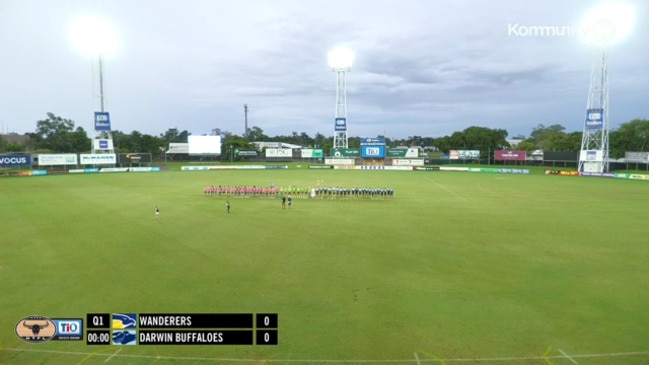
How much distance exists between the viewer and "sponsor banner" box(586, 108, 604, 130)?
66.4 metres

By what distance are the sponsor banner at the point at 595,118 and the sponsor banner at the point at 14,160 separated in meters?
97.2

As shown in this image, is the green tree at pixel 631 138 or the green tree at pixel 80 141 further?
the green tree at pixel 80 141

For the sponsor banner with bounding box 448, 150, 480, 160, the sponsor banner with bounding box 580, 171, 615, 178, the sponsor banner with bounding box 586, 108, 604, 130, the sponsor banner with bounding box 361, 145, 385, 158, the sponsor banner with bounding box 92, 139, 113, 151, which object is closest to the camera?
the sponsor banner with bounding box 586, 108, 604, 130

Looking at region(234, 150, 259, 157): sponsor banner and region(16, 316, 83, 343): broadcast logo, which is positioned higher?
region(234, 150, 259, 157): sponsor banner

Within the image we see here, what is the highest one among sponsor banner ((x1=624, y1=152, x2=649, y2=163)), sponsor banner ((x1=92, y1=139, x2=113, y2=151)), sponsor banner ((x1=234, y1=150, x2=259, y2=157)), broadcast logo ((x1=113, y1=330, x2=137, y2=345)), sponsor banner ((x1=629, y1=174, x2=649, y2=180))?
sponsor banner ((x1=92, y1=139, x2=113, y2=151))

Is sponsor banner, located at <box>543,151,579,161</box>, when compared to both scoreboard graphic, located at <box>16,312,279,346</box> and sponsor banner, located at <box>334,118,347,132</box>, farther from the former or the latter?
scoreboard graphic, located at <box>16,312,279,346</box>

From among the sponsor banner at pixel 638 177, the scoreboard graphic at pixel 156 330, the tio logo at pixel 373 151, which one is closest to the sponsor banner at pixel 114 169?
the tio logo at pixel 373 151

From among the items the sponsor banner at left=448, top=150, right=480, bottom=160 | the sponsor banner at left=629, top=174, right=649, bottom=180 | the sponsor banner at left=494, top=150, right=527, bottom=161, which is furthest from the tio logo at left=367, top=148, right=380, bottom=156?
the sponsor banner at left=629, top=174, right=649, bottom=180

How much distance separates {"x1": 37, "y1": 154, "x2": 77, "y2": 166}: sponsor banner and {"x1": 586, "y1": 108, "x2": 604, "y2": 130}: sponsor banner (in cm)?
9315

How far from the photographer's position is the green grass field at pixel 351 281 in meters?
9.91

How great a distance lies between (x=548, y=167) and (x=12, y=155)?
104112 millimetres

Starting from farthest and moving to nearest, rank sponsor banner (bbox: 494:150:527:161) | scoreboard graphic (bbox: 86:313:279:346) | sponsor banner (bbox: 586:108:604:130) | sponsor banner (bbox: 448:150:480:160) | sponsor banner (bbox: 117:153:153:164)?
1. sponsor banner (bbox: 448:150:480:160)
2. sponsor banner (bbox: 494:150:527:161)
3. sponsor banner (bbox: 117:153:153:164)
4. sponsor banner (bbox: 586:108:604:130)
5. scoreboard graphic (bbox: 86:313:279:346)

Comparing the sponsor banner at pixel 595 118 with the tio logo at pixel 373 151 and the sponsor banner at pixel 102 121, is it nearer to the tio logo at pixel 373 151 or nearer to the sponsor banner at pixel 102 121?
the tio logo at pixel 373 151

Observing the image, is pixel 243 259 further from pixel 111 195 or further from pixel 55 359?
pixel 111 195
